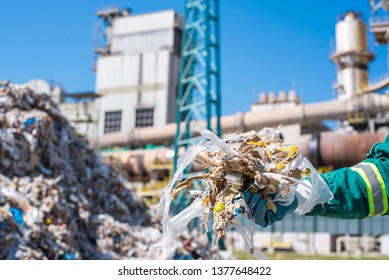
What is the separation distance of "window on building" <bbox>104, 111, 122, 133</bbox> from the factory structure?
0.20 ft

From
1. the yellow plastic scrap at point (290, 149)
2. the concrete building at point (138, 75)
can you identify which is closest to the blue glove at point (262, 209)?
the yellow plastic scrap at point (290, 149)

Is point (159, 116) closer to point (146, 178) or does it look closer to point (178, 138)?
point (146, 178)

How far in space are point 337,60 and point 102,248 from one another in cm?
2217

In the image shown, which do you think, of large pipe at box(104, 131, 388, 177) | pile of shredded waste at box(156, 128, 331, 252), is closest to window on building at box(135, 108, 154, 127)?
large pipe at box(104, 131, 388, 177)

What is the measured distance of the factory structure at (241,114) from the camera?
18172 millimetres

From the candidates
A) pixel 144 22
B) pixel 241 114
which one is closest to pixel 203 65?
pixel 241 114

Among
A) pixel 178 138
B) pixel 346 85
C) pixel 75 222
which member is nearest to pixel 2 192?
pixel 75 222

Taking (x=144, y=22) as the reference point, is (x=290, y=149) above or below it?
below

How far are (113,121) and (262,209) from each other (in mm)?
29693

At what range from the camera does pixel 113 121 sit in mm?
30703

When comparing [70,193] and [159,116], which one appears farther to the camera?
[159,116]

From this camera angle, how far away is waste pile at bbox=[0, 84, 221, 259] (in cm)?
627

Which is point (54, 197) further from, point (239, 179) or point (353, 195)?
point (353, 195)
